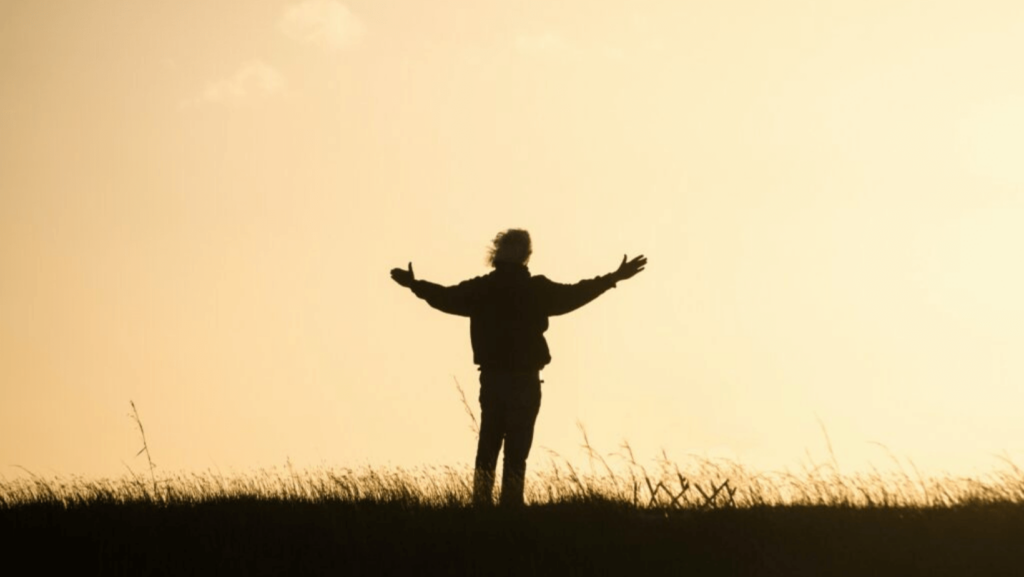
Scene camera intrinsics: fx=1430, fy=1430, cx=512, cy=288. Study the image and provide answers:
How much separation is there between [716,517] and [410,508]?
2342 mm

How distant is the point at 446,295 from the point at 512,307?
24.1 inches

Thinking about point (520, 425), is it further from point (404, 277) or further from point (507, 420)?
point (404, 277)

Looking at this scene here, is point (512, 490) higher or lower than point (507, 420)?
lower

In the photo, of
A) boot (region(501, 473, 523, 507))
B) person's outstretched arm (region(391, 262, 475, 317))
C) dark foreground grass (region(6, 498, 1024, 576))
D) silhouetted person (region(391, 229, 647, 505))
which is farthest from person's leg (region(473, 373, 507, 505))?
dark foreground grass (region(6, 498, 1024, 576))

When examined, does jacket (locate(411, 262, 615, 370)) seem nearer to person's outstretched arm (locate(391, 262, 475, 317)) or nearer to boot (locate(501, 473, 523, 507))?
person's outstretched arm (locate(391, 262, 475, 317))

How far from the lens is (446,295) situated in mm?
12062

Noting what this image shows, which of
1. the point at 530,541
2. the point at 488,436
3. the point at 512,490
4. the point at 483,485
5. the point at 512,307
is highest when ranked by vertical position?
the point at 512,307

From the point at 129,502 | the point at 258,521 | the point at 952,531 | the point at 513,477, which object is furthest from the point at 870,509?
the point at 129,502

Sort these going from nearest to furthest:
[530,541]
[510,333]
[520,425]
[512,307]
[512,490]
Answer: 1. [530,541]
2. [512,490]
3. [520,425]
4. [510,333]
5. [512,307]

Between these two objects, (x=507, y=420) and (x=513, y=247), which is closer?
(x=507, y=420)

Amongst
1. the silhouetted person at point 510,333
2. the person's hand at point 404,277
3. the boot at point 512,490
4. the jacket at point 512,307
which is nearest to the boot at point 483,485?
the silhouetted person at point 510,333

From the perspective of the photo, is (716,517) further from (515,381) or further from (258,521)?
(258,521)

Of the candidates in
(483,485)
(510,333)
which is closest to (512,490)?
(483,485)

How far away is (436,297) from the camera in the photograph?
12.1m
